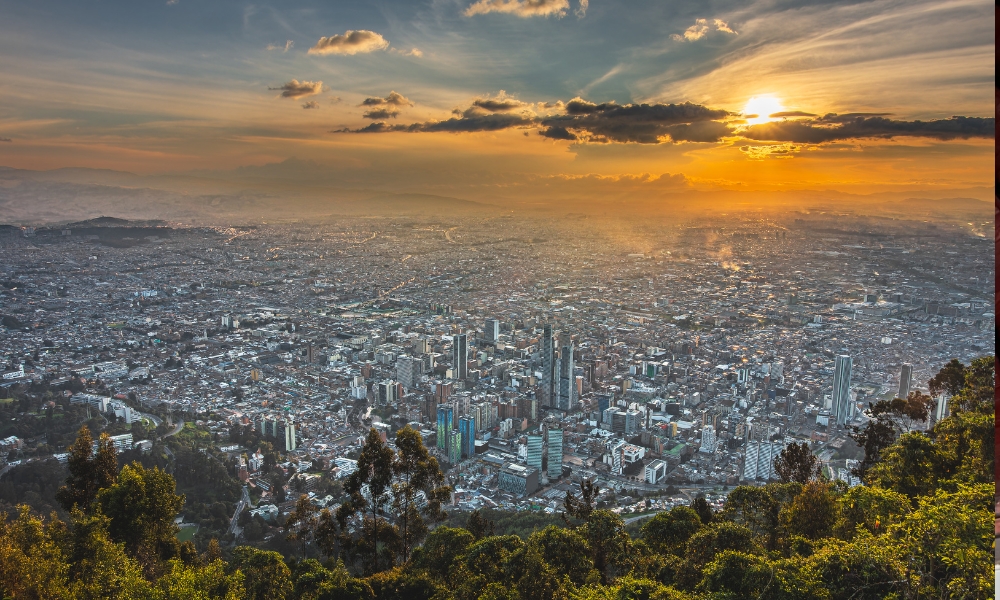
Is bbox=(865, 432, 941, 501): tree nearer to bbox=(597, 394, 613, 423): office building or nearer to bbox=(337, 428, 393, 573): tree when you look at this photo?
bbox=(337, 428, 393, 573): tree

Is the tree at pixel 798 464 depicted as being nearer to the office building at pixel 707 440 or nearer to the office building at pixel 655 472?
the office building at pixel 655 472

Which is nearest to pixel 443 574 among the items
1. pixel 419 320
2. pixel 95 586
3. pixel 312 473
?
pixel 95 586

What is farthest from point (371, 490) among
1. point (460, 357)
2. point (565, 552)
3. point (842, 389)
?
point (842, 389)

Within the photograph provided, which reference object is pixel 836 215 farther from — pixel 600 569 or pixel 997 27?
pixel 997 27

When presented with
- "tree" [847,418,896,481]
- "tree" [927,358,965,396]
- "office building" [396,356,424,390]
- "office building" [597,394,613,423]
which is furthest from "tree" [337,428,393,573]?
"office building" [396,356,424,390]

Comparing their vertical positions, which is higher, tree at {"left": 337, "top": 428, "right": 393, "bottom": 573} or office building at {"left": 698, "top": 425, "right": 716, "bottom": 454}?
tree at {"left": 337, "top": 428, "right": 393, "bottom": 573}

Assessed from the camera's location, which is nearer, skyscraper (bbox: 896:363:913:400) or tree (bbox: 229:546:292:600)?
tree (bbox: 229:546:292:600)

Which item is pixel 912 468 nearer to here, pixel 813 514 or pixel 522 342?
pixel 813 514
